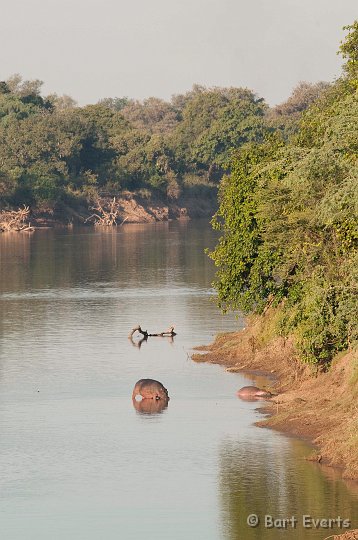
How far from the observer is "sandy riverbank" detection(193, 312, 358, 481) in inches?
1511

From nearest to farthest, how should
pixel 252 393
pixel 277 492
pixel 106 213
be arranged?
pixel 277 492, pixel 252 393, pixel 106 213

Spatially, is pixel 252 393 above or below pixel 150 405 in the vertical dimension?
above

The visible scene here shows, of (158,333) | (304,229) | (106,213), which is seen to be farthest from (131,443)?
(106,213)

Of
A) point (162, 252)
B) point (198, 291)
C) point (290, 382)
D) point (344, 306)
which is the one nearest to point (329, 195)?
point (344, 306)

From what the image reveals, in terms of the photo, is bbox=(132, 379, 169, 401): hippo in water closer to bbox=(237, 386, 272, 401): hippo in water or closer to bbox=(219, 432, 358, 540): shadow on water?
bbox=(237, 386, 272, 401): hippo in water

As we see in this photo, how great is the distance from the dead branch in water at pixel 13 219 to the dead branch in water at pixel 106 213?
48.5ft

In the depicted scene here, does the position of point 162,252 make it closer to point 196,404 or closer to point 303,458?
point 196,404

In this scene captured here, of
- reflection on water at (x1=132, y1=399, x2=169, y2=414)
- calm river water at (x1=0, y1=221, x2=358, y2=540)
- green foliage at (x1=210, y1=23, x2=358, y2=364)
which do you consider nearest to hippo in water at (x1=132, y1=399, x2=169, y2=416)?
reflection on water at (x1=132, y1=399, x2=169, y2=414)

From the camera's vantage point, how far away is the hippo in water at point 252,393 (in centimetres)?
4869

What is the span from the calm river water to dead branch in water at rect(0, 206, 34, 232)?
97.4m

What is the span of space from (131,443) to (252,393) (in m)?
8.04

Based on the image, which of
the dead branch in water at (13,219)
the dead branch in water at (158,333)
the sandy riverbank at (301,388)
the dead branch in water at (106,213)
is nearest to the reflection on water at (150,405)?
the sandy riverbank at (301,388)

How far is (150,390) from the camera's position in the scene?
49.3m

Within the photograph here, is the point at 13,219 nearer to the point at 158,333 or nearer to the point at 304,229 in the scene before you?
the point at 158,333
